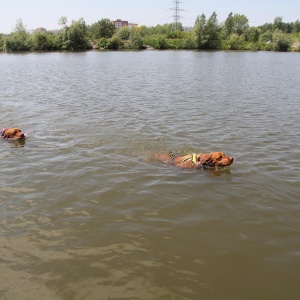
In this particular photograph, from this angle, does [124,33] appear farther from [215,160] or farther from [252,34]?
[215,160]

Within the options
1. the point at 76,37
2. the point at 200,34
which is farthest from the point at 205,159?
the point at 200,34

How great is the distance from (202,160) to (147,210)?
91.8 inches

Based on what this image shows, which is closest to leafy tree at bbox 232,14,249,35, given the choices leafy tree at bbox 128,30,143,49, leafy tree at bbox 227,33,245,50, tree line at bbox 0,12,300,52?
tree line at bbox 0,12,300,52

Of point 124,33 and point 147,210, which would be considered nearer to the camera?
point 147,210

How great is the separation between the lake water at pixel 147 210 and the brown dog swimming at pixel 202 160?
0.23 meters

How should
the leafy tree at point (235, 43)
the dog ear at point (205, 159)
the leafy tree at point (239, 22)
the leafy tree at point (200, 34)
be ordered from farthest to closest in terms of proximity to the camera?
the leafy tree at point (239, 22) → the leafy tree at point (200, 34) → the leafy tree at point (235, 43) → the dog ear at point (205, 159)

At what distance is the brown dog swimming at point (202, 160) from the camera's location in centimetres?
747

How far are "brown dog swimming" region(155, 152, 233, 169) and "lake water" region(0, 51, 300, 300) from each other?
0.23 metres

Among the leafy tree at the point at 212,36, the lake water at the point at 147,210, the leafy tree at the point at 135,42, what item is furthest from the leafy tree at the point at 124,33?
the lake water at the point at 147,210

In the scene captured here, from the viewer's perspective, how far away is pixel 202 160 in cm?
762

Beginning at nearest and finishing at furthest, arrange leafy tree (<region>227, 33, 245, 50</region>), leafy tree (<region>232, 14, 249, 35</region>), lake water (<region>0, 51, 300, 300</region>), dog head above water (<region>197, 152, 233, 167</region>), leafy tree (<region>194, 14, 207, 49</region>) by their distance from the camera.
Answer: lake water (<region>0, 51, 300, 300</region>) → dog head above water (<region>197, 152, 233, 167</region>) → leafy tree (<region>227, 33, 245, 50</region>) → leafy tree (<region>194, 14, 207, 49</region>) → leafy tree (<region>232, 14, 249, 35</region>)

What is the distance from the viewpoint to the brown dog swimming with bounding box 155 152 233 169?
7.47 m

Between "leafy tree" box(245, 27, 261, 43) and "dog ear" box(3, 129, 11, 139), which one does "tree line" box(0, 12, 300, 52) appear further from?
"dog ear" box(3, 129, 11, 139)

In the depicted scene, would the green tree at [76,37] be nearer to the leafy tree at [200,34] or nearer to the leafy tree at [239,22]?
the leafy tree at [200,34]
